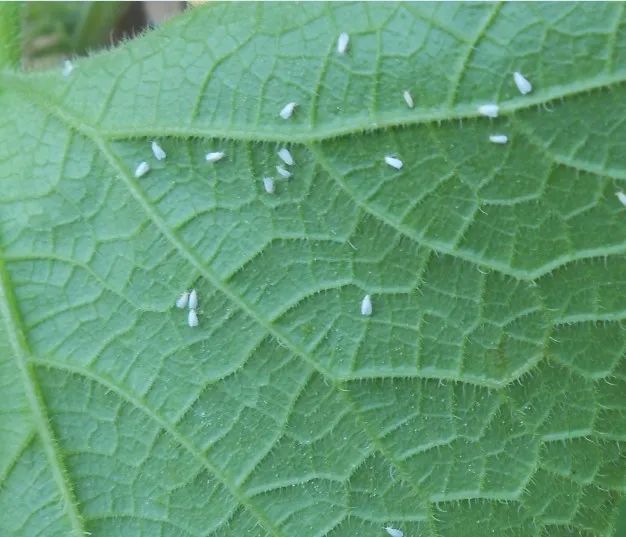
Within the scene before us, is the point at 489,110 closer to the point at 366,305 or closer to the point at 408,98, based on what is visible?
the point at 408,98

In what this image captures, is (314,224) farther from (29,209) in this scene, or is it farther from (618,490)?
(618,490)

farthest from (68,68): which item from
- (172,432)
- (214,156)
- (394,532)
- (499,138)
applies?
(394,532)

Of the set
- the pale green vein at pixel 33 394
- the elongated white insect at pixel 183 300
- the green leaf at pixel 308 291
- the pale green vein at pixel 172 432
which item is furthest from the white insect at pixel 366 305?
the pale green vein at pixel 33 394

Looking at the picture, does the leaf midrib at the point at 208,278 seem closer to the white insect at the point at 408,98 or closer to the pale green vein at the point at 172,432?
the pale green vein at the point at 172,432

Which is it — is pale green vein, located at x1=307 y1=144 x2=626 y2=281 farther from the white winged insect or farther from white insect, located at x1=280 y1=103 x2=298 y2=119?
the white winged insect

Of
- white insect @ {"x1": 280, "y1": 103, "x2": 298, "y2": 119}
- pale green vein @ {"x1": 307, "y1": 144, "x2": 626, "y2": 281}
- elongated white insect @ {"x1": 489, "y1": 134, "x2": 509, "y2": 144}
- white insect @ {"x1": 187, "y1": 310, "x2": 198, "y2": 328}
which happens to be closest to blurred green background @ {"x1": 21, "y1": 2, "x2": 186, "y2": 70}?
white insect @ {"x1": 280, "y1": 103, "x2": 298, "y2": 119}
